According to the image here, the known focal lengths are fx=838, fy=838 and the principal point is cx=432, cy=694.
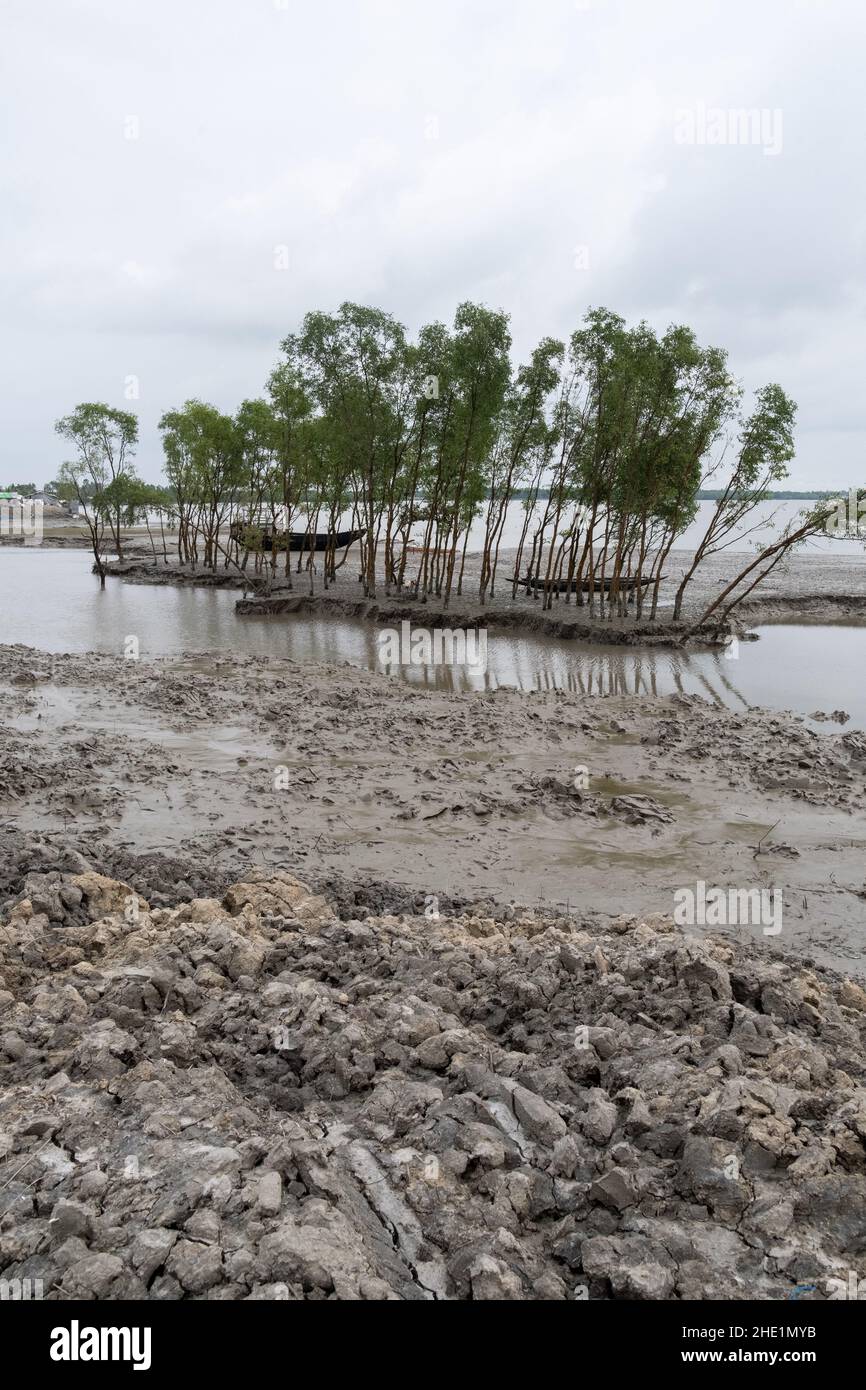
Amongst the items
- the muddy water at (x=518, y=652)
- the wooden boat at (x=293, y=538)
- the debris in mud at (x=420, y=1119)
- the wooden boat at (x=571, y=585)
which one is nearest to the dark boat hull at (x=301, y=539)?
the wooden boat at (x=293, y=538)

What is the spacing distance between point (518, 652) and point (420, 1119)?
20002mm

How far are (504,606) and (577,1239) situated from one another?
27.1m

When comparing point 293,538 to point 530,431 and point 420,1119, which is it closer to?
point 530,431

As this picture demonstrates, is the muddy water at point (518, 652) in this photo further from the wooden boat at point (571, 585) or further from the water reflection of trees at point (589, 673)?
the wooden boat at point (571, 585)

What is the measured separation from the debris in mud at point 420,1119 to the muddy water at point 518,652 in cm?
1229

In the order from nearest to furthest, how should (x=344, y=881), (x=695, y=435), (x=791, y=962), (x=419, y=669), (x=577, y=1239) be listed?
(x=577, y=1239) < (x=791, y=962) < (x=344, y=881) < (x=419, y=669) < (x=695, y=435)

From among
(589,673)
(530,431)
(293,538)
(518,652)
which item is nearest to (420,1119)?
(589,673)

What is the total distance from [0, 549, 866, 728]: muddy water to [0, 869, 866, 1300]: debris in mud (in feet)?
40.3

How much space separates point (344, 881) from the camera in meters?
7.99

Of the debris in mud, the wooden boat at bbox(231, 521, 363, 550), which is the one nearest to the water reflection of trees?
the debris in mud

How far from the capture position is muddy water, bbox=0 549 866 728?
1866 centimetres

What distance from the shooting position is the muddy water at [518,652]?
18656mm
